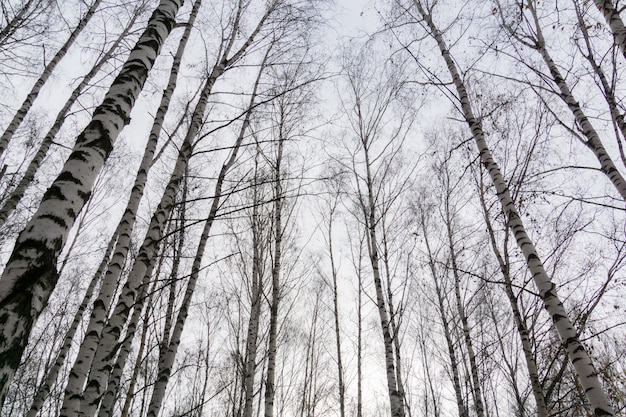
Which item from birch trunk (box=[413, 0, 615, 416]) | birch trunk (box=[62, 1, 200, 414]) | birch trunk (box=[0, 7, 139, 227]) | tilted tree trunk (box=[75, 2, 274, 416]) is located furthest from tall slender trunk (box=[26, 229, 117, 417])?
birch trunk (box=[413, 0, 615, 416])

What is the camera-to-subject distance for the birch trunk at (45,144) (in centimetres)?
548

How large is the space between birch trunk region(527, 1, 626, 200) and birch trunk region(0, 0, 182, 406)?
5096mm

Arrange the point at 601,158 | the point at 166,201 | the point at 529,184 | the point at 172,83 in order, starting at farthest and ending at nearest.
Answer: the point at 529,184
the point at 601,158
the point at 172,83
the point at 166,201

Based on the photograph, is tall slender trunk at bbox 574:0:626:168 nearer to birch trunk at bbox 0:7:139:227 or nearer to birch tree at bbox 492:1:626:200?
birch tree at bbox 492:1:626:200

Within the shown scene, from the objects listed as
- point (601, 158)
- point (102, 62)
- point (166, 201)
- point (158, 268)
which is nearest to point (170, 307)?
point (158, 268)

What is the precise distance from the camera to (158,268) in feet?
25.1

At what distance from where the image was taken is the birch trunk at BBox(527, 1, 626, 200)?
14.0ft

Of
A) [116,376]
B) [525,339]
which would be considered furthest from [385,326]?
[116,376]

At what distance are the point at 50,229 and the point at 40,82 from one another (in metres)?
6.52

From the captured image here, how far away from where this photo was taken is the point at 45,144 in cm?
614

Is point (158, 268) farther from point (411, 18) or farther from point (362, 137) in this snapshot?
point (411, 18)

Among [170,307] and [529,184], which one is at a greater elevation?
[529,184]

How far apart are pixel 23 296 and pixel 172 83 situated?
323cm

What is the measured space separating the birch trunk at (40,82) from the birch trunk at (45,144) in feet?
1.41
